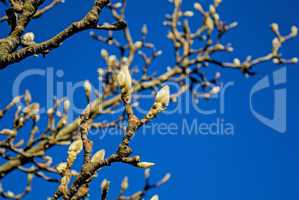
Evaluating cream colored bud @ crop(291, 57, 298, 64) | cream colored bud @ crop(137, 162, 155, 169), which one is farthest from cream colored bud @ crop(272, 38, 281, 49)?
cream colored bud @ crop(137, 162, 155, 169)

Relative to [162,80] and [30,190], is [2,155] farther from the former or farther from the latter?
[162,80]

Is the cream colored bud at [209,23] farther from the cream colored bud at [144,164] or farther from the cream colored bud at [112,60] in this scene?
the cream colored bud at [144,164]

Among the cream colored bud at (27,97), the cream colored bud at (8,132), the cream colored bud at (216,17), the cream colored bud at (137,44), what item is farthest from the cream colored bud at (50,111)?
the cream colored bud at (216,17)

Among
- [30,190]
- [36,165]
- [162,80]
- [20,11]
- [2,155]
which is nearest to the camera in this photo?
[20,11]

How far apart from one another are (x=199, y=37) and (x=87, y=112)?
4.90m

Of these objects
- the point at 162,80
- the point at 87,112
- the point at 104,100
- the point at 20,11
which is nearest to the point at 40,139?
the point at 104,100

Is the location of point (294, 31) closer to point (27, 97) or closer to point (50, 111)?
point (50, 111)

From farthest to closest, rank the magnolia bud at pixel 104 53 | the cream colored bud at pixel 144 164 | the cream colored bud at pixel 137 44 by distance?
1. the magnolia bud at pixel 104 53
2. the cream colored bud at pixel 137 44
3. the cream colored bud at pixel 144 164

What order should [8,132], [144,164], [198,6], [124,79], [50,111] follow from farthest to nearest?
[198,6] < [50,111] < [8,132] < [144,164] < [124,79]

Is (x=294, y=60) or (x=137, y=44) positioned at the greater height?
(x=137, y=44)

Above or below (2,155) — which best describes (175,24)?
above

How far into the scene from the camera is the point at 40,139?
4344 mm

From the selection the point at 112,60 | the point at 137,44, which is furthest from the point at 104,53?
the point at 137,44

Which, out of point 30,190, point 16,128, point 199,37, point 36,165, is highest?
point 199,37
